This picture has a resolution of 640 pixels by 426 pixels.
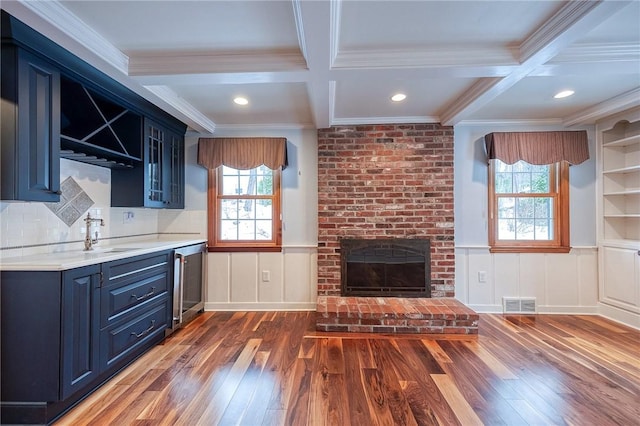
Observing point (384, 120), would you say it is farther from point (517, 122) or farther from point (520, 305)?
point (520, 305)

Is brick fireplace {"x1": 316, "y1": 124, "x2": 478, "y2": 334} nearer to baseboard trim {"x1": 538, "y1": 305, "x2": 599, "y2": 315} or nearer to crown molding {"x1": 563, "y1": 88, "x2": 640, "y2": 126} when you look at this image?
baseboard trim {"x1": 538, "y1": 305, "x2": 599, "y2": 315}

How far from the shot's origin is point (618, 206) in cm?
354

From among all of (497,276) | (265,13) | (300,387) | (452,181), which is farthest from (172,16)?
(497,276)

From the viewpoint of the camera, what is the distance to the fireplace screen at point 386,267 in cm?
363

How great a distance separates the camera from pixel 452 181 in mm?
3656

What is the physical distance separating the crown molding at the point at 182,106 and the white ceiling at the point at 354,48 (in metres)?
0.01

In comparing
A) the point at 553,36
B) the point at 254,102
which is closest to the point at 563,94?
the point at 553,36

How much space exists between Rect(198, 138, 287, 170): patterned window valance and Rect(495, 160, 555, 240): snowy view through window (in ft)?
9.13

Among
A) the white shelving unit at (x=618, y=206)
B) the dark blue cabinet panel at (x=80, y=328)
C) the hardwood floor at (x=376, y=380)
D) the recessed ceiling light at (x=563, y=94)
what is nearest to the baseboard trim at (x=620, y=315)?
the white shelving unit at (x=618, y=206)

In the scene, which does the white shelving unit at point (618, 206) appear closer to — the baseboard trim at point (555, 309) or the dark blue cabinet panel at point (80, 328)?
the baseboard trim at point (555, 309)

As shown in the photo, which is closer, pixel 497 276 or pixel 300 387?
pixel 300 387

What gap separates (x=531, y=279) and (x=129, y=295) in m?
4.33

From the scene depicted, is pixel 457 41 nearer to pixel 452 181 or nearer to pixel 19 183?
pixel 452 181

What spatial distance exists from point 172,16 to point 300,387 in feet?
8.33
